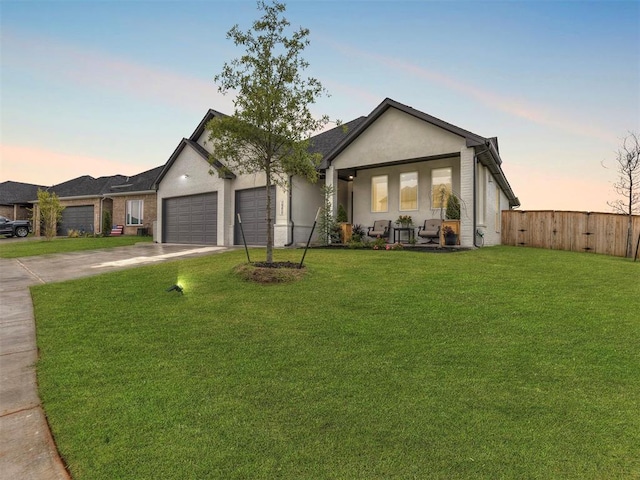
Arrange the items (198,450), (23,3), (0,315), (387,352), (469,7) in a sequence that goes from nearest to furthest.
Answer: (198,450) < (387,352) < (0,315) < (23,3) < (469,7)

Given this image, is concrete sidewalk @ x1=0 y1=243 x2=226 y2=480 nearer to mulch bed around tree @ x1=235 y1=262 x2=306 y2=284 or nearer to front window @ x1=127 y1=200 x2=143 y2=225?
mulch bed around tree @ x1=235 y1=262 x2=306 y2=284

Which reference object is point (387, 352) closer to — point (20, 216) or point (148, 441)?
point (148, 441)

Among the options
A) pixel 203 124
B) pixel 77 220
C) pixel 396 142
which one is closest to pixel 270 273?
pixel 396 142

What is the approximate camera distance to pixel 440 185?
43.4 ft

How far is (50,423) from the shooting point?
8.09ft

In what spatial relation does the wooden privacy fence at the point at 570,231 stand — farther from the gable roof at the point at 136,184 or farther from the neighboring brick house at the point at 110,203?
the gable roof at the point at 136,184

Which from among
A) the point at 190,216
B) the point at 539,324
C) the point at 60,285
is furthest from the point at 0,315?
the point at 190,216

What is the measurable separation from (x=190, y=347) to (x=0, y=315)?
3745 millimetres

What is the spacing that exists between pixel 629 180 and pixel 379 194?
10.6m

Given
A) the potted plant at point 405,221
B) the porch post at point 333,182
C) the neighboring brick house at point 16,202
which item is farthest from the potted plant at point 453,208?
the neighboring brick house at point 16,202

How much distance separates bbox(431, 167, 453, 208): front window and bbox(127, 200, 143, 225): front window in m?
20.5

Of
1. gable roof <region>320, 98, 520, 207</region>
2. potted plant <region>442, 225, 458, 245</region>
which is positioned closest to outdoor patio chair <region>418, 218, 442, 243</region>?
potted plant <region>442, 225, 458, 245</region>

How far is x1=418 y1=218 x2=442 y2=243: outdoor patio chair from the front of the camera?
12.1 metres

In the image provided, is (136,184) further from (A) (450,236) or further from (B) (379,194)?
(A) (450,236)
